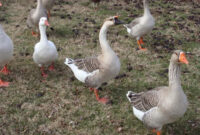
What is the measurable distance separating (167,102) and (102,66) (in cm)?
166

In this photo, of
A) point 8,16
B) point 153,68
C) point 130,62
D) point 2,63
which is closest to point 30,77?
point 2,63

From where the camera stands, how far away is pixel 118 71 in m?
5.01

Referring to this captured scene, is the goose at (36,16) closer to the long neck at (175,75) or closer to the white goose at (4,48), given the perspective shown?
the white goose at (4,48)

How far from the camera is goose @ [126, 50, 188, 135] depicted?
3686 millimetres

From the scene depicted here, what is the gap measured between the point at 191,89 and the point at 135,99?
6.73ft

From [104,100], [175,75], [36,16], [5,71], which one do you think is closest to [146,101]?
[175,75]

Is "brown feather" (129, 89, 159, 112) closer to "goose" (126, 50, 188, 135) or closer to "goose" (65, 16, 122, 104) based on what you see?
"goose" (126, 50, 188, 135)

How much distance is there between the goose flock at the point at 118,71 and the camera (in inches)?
147

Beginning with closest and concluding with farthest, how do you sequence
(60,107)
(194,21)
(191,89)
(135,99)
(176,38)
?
(135,99), (60,107), (191,89), (176,38), (194,21)

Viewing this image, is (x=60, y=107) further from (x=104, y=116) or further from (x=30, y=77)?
(x=30, y=77)

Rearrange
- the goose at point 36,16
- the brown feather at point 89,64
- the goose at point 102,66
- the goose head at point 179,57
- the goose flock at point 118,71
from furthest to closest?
the goose at point 36,16, the brown feather at point 89,64, the goose at point 102,66, the goose flock at point 118,71, the goose head at point 179,57

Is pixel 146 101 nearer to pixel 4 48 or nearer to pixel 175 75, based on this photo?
pixel 175 75

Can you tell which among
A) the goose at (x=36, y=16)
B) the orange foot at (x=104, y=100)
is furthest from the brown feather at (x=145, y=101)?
the goose at (x=36, y=16)

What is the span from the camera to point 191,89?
5.66 m
